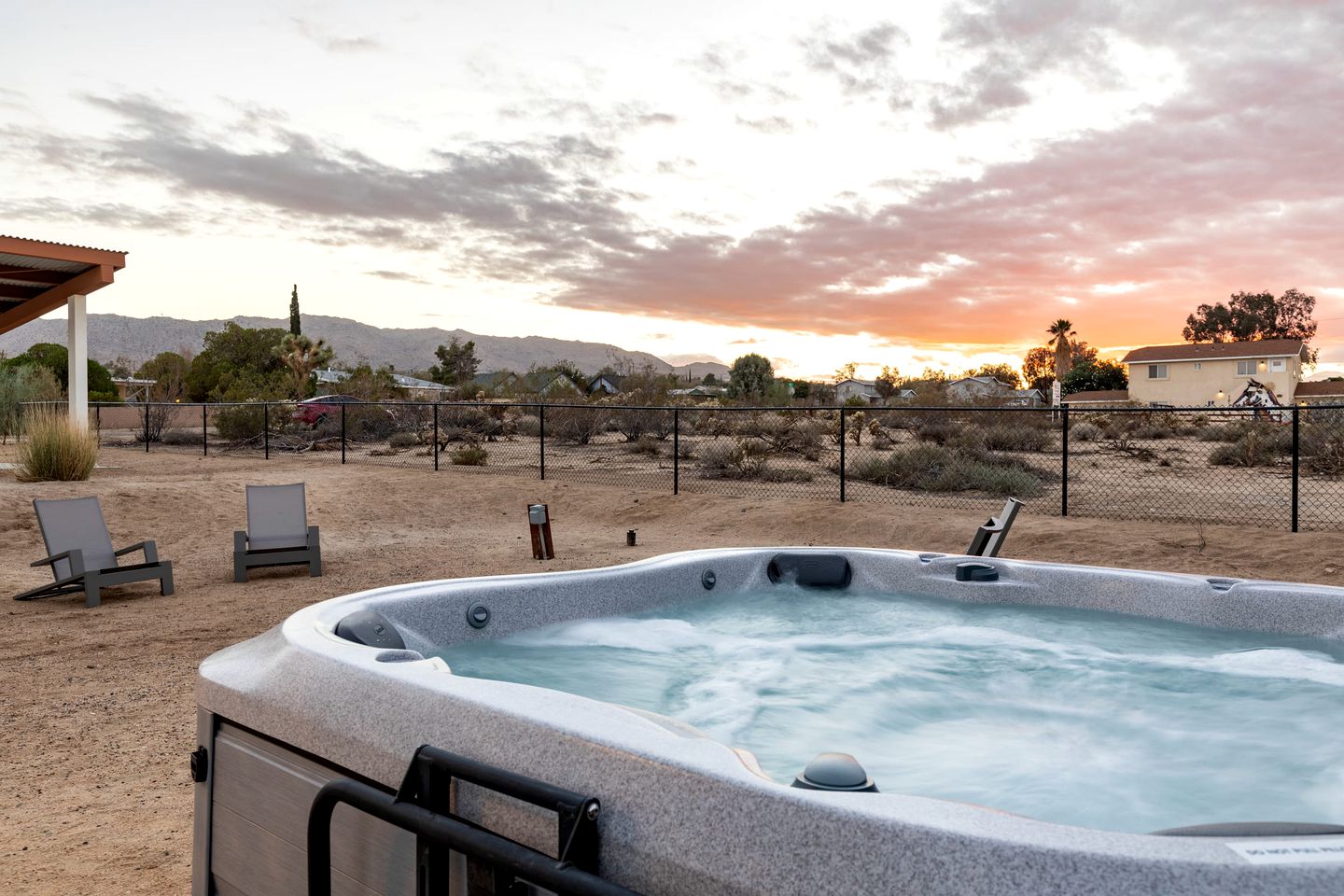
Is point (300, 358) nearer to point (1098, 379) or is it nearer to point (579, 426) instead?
point (579, 426)

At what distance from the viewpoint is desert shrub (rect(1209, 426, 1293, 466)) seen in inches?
690

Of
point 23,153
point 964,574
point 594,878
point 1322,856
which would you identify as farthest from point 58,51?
point 1322,856

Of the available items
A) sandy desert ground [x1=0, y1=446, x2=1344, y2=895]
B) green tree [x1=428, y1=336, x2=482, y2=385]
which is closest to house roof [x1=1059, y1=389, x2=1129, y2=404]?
green tree [x1=428, y1=336, x2=482, y2=385]

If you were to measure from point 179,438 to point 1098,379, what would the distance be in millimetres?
57416

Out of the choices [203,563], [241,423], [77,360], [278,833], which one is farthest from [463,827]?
[241,423]

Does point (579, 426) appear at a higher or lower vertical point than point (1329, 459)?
higher

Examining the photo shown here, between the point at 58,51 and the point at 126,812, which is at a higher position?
the point at 58,51

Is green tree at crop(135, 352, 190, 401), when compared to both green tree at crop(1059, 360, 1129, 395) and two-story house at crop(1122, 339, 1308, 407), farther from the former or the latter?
green tree at crop(1059, 360, 1129, 395)

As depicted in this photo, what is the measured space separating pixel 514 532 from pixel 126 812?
7.68 meters

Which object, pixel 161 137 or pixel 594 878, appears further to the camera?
pixel 161 137

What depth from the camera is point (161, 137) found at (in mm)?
17203

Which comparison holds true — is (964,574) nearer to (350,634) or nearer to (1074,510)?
(350,634)

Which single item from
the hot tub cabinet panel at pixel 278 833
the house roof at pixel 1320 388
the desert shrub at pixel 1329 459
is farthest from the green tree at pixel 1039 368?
the hot tub cabinet panel at pixel 278 833

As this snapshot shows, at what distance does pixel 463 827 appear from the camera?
182cm
